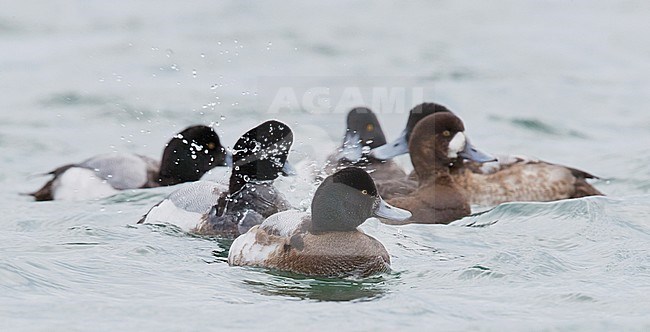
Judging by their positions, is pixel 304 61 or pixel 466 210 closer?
pixel 466 210

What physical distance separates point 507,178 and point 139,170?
121 inches

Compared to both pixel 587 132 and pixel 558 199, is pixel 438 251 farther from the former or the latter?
pixel 587 132

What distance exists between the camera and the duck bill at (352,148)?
10255mm

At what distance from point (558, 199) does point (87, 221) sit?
12.1 ft

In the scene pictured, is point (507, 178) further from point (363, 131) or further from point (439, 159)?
point (363, 131)

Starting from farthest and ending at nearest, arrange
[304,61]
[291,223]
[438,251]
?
1. [304,61]
2. [438,251]
3. [291,223]

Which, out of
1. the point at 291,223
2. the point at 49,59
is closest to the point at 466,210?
the point at 291,223

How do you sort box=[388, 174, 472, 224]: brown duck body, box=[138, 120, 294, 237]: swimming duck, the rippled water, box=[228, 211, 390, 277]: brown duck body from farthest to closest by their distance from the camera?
box=[388, 174, 472, 224]: brown duck body < box=[138, 120, 294, 237]: swimming duck < box=[228, 211, 390, 277]: brown duck body < the rippled water

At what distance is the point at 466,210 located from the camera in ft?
30.0

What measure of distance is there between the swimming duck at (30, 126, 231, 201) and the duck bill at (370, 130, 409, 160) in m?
1.26

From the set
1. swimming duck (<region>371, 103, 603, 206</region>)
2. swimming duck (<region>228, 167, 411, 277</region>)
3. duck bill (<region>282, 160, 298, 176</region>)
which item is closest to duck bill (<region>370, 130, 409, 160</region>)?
swimming duck (<region>371, 103, 603, 206</region>)

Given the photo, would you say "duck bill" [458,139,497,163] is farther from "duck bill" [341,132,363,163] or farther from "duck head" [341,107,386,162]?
"duck head" [341,107,386,162]

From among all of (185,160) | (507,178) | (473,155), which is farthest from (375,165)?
(185,160)

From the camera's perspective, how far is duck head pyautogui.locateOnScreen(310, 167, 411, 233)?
693 centimetres
